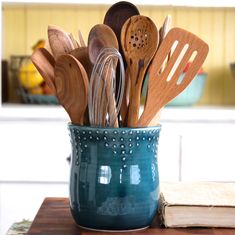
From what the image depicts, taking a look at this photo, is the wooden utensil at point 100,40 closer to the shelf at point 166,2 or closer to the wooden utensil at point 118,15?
the wooden utensil at point 118,15

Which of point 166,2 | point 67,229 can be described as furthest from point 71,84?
point 166,2

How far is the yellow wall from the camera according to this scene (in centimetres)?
243

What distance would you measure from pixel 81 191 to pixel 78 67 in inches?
6.6

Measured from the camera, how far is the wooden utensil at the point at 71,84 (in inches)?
29.7

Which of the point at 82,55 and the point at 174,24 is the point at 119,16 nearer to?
the point at 82,55

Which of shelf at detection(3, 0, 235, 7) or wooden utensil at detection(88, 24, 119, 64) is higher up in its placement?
shelf at detection(3, 0, 235, 7)

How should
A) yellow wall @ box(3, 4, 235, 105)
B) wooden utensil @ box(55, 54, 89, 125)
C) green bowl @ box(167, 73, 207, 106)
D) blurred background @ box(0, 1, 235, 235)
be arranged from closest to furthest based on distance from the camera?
wooden utensil @ box(55, 54, 89, 125) → blurred background @ box(0, 1, 235, 235) → green bowl @ box(167, 73, 207, 106) → yellow wall @ box(3, 4, 235, 105)

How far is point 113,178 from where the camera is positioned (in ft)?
2.56

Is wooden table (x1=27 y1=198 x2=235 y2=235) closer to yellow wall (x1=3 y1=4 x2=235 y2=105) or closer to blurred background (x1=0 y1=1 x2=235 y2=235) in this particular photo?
blurred background (x1=0 y1=1 x2=235 y2=235)

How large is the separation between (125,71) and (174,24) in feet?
5.49

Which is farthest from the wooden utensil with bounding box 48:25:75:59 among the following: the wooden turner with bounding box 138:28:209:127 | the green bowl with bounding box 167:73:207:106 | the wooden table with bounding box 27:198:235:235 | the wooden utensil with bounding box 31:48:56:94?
the green bowl with bounding box 167:73:207:106

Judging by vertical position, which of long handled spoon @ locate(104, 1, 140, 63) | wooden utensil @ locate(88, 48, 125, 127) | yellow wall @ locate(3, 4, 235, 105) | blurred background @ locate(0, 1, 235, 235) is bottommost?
blurred background @ locate(0, 1, 235, 235)

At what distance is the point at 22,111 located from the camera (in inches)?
79.8

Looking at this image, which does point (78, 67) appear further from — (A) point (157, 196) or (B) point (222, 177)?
(B) point (222, 177)
